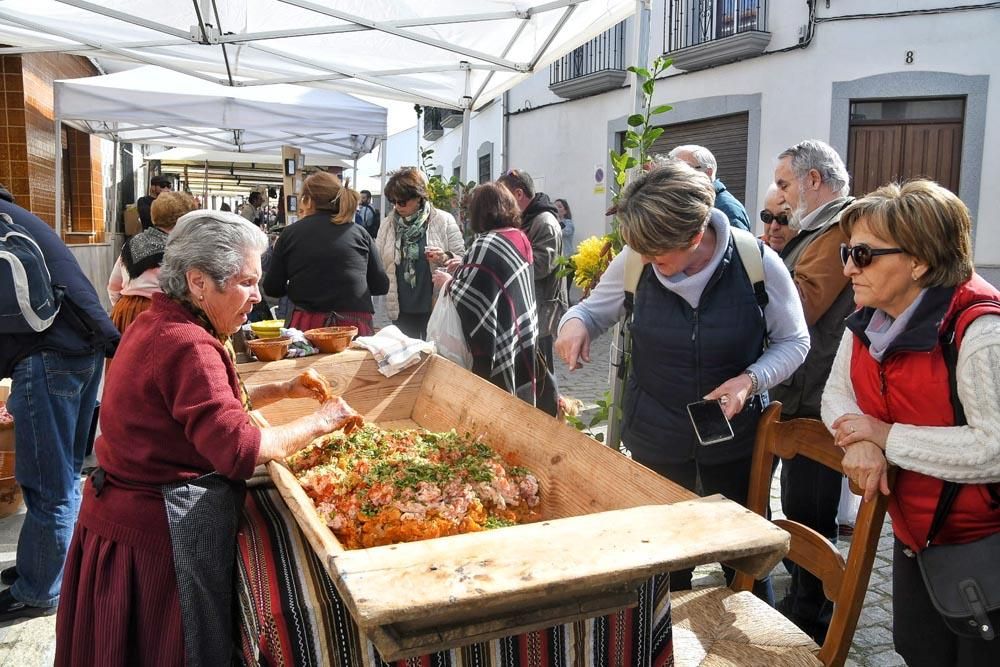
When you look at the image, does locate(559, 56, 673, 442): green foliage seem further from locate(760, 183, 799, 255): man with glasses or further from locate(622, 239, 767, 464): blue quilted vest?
locate(622, 239, 767, 464): blue quilted vest

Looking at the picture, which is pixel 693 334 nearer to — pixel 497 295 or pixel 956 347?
pixel 956 347

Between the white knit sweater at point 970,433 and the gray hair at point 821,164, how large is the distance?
1643mm

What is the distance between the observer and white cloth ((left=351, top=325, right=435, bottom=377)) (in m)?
3.23

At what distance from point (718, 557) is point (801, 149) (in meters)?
2.40

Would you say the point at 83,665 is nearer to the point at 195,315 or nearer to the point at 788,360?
the point at 195,315

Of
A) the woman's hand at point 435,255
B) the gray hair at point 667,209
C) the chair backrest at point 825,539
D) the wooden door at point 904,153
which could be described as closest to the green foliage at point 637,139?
the gray hair at point 667,209

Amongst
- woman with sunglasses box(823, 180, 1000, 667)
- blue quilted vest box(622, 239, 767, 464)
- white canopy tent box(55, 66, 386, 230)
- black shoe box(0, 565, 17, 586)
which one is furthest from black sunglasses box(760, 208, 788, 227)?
white canopy tent box(55, 66, 386, 230)

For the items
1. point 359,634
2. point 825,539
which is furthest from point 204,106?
point 825,539

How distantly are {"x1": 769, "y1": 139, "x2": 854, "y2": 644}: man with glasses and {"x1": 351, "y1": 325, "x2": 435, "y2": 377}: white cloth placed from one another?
1461mm

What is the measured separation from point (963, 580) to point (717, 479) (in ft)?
3.13

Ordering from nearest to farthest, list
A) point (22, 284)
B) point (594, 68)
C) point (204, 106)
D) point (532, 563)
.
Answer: point (532, 563) → point (22, 284) → point (204, 106) → point (594, 68)

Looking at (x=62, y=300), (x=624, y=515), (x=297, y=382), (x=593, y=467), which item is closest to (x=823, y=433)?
(x=593, y=467)

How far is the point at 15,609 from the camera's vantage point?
10.5 feet

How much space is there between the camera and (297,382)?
8.48ft
